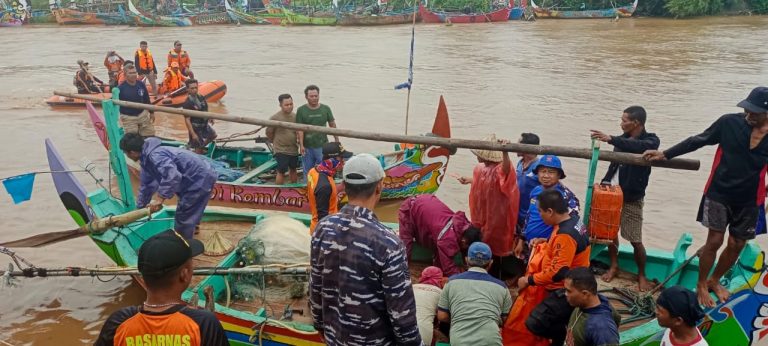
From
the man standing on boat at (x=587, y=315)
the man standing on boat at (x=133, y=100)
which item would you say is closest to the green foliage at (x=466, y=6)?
the man standing on boat at (x=133, y=100)

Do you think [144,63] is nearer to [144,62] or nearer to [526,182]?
[144,62]

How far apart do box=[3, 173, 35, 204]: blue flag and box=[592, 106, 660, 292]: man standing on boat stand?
5.22 meters

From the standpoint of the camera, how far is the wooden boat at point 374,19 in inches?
1549

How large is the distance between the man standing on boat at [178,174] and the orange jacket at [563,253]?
3.11m

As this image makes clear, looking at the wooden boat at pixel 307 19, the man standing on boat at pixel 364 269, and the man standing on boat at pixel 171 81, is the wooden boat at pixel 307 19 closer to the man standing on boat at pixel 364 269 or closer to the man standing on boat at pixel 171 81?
the man standing on boat at pixel 171 81

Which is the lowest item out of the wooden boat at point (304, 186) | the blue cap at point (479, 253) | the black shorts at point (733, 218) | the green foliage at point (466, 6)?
the wooden boat at point (304, 186)

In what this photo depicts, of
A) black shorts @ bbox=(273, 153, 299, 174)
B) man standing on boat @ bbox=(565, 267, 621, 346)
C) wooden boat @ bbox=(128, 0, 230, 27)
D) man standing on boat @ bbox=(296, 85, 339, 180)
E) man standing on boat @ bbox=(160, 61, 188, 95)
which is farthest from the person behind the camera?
wooden boat @ bbox=(128, 0, 230, 27)

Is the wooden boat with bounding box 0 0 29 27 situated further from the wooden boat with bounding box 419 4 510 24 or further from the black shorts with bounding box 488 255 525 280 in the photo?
the black shorts with bounding box 488 255 525 280

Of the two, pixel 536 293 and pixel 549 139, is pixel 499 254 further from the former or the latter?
pixel 549 139

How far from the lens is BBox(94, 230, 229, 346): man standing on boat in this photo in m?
2.13

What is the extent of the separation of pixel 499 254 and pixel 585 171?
20.4 feet

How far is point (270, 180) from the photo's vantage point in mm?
8766

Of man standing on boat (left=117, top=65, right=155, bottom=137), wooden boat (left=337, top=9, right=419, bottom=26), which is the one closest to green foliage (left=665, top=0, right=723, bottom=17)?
wooden boat (left=337, top=9, right=419, bottom=26)

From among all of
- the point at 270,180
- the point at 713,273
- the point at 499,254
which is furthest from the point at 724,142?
the point at 270,180
